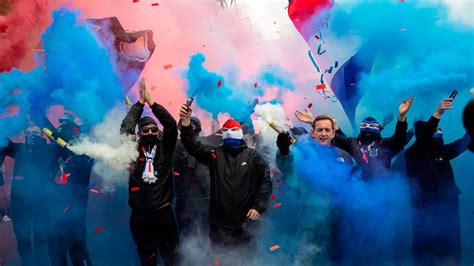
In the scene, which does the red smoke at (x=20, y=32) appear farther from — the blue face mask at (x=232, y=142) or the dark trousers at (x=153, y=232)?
the blue face mask at (x=232, y=142)

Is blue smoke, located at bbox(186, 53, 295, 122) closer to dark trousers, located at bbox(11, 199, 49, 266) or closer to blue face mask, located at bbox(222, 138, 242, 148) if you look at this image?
blue face mask, located at bbox(222, 138, 242, 148)

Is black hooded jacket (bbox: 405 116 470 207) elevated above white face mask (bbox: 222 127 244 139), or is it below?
below

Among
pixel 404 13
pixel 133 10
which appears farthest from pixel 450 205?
pixel 133 10

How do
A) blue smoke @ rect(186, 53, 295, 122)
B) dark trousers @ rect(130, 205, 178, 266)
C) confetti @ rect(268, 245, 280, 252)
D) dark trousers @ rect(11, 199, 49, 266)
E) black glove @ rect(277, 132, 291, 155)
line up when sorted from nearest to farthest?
dark trousers @ rect(130, 205, 178, 266)
black glove @ rect(277, 132, 291, 155)
confetti @ rect(268, 245, 280, 252)
dark trousers @ rect(11, 199, 49, 266)
blue smoke @ rect(186, 53, 295, 122)

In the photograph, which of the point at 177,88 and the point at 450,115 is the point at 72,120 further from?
the point at 450,115

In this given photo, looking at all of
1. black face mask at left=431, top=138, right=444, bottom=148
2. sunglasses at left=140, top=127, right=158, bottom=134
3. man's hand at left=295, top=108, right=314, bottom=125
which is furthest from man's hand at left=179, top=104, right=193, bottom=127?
black face mask at left=431, top=138, right=444, bottom=148

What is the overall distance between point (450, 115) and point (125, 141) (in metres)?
3.89

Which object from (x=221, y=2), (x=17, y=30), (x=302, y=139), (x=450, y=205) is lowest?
(x=450, y=205)

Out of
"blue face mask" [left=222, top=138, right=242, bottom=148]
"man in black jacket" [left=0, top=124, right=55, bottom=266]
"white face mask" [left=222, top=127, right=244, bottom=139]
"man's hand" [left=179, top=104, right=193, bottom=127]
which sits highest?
"man's hand" [left=179, top=104, right=193, bottom=127]

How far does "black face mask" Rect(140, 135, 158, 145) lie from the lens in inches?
212

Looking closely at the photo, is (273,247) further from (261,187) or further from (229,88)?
(229,88)

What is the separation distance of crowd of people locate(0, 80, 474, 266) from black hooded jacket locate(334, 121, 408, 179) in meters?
0.01

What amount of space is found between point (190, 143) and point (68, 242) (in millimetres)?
2016

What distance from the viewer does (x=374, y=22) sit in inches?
248
